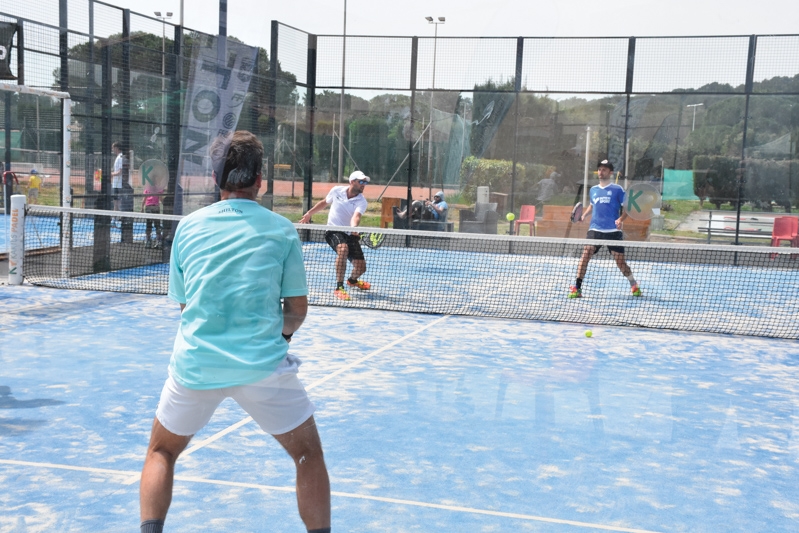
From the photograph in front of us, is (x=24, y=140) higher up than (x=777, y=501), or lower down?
higher up

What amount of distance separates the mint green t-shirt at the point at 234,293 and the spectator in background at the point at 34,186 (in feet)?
34.1

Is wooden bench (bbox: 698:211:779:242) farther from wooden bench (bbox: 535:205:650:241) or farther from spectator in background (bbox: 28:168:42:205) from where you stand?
spectator in background (bbox: 28:168:42:205)

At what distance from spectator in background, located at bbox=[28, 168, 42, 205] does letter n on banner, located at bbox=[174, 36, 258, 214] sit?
227 centimetres

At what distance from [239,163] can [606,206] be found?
7.27 meters

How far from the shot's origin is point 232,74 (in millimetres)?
11000

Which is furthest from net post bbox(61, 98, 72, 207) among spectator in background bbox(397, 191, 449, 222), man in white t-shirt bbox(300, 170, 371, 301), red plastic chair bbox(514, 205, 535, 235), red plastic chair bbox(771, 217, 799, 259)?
red plastic chair bbox(771, 217, 799, 259)

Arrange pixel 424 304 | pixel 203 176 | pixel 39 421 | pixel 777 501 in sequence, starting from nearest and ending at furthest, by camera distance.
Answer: pixel 777 501
pixel 39 421
pixel 424 304
pixel 203 176

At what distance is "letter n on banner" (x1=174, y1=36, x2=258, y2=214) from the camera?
10094mm

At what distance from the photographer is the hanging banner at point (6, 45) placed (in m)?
8.40

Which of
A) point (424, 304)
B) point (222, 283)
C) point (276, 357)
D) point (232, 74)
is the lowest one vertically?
point (424, 304)

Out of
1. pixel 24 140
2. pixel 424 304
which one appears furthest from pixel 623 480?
pixel 24 140

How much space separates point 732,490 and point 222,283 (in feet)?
7.25

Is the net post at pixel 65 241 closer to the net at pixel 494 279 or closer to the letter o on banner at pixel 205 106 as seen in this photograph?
the net at pixel 494 279

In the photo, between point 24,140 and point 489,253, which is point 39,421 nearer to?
point 489,253
